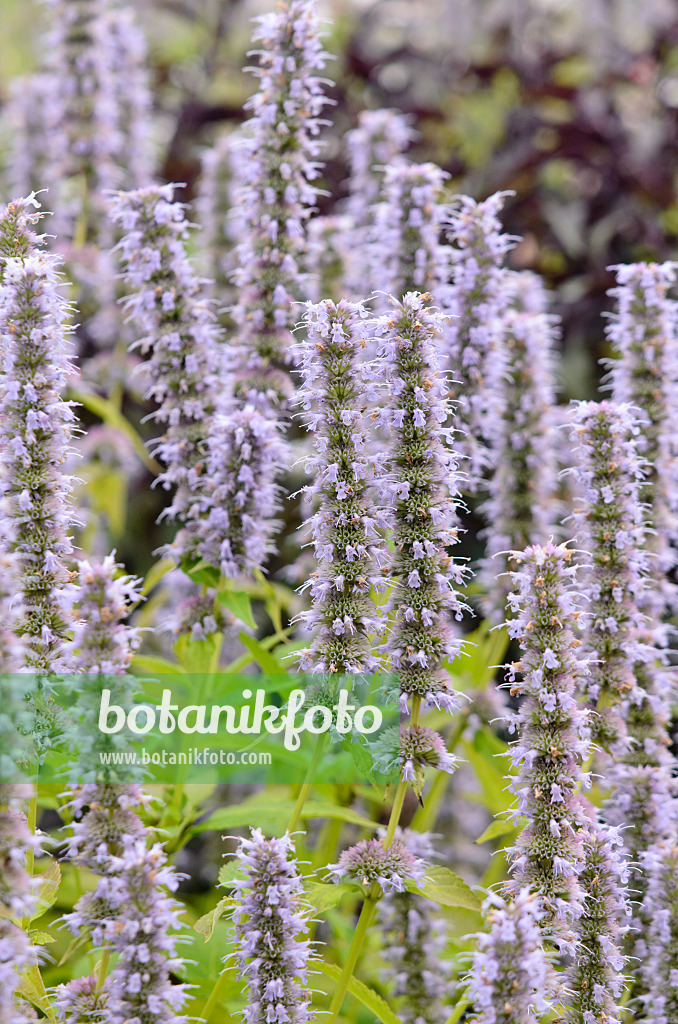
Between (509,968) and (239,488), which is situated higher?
(239,488)

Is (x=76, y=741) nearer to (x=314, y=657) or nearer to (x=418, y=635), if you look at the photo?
(x=314, y=657)

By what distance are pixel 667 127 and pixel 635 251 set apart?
1.28m

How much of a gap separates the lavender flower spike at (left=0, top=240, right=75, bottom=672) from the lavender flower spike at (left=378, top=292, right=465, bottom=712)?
0.77 meters

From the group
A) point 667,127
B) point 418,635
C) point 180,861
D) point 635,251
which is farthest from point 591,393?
point 418,635

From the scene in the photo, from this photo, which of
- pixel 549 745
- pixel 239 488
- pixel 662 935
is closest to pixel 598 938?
pixel 662 935

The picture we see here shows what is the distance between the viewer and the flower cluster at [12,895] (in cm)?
192

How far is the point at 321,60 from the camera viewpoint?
3.25 meters

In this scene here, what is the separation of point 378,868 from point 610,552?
3.41 feet

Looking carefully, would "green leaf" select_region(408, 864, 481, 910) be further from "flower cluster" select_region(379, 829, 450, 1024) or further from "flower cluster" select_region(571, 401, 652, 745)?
"flower cluster" select_region(571, 401, 652, 745)

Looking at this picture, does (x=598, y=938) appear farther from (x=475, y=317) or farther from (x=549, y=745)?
(x=475, y=317)

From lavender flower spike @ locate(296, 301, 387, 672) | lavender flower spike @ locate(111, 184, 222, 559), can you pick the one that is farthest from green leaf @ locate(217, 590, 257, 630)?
lavender flower spike @ locate(296, 301, 387, 672)

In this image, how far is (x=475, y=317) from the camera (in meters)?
3.35

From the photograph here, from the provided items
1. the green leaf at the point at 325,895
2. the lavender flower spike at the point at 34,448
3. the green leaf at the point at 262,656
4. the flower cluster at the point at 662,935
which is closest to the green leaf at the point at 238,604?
the green leaf at the point at 262,656

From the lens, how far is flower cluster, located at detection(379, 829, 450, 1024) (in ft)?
10.1
